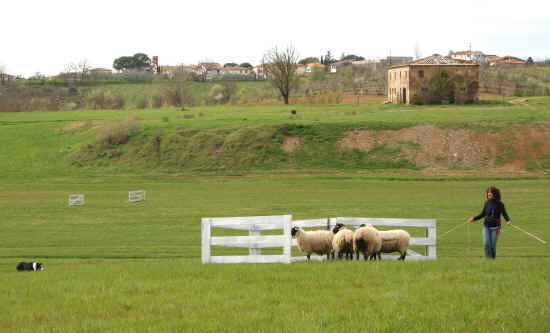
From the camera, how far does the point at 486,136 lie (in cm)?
6103

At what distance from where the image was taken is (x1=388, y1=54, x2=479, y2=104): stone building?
283ft

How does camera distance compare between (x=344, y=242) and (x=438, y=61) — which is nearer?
(x=344, y=242)

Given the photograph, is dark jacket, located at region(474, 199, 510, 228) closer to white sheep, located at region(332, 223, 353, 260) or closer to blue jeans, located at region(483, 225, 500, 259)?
blue jeans, located at region(483, 225, 500, 259)

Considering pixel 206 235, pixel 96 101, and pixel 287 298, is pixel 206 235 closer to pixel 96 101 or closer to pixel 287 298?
pixel 287 298

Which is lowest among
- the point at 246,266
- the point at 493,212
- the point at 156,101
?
the point at 246,266

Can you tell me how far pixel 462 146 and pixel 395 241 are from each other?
4611 centimetres

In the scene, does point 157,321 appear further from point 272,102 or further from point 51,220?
point 272,102

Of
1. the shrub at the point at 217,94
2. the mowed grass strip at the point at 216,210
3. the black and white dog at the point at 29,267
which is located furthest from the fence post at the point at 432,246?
the shrub at the point at 217,94

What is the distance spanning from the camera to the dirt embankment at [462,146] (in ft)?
182

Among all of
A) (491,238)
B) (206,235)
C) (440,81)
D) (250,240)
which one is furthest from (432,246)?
(440,81)

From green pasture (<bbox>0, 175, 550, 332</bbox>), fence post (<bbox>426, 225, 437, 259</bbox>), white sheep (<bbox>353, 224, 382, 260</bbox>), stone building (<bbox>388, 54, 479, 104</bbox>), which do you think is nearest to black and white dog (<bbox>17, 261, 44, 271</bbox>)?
green pasture (<bbox>0, 175, 550, 332</bbox>)

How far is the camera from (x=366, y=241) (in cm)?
1473

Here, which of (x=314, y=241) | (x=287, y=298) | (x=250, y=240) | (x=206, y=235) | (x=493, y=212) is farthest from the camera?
(x=314, y=241)

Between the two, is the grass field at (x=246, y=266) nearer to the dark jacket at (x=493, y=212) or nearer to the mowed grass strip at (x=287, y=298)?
the mowed grass strip at (x=287, y=298)
